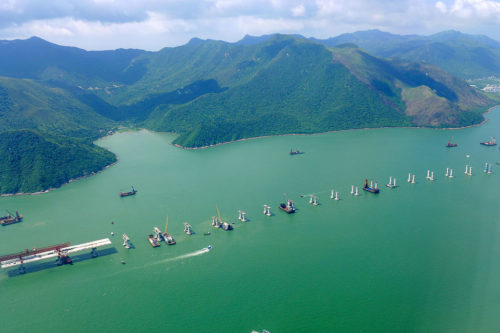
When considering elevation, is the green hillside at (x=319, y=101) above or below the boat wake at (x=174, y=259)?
above

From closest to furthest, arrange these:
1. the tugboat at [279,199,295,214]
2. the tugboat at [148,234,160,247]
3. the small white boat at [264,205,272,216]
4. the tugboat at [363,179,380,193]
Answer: the tugboat at [148,234,160,247]
the small white boat at [264,205,272,216]
the tugboat at [279,199,295,214]
the tugboat at [363,179,380,193]

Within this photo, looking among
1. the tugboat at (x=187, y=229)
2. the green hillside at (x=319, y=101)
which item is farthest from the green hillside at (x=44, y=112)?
the tugboat at (x=187, y=229)

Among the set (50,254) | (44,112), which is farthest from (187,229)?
(44,112)

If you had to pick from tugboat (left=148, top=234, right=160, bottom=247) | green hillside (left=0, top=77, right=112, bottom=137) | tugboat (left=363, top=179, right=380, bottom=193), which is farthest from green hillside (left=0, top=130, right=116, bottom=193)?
tugboat (left=363, top=179, right=380, bottom=193)

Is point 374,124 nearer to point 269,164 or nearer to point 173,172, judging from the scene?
point 269,164

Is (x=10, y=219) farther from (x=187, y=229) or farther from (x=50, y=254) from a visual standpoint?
(x=187, y=229)

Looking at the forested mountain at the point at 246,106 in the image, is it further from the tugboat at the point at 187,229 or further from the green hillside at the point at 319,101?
the tugboat at the point at 187,229

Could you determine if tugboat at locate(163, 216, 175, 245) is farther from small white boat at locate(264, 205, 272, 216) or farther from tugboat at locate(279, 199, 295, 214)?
tugboat at locate(279, 199, 295, 214)
